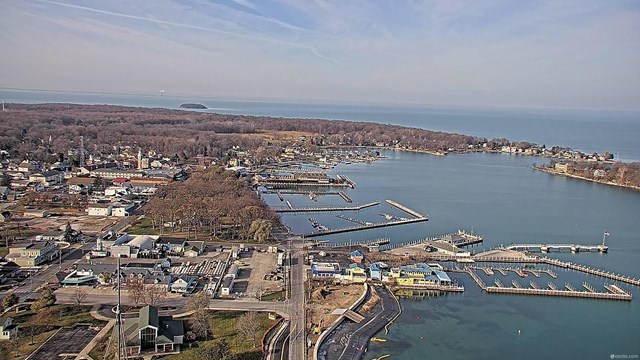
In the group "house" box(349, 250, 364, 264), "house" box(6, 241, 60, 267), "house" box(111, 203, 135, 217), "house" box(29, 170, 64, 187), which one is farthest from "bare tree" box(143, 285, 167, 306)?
"house" box(29, 170, 64, 187)

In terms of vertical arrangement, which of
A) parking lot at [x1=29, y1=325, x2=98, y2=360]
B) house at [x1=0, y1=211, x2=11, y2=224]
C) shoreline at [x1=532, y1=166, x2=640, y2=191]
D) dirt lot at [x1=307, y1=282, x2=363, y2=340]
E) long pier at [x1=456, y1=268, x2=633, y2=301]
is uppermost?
shoreline at [x1=532, y1=166, x2=640, y2=191]

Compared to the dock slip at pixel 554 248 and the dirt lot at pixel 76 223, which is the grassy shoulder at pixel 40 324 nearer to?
the dirt lot at pixel 76 223

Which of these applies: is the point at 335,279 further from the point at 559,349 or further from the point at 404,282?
the point at 559,349

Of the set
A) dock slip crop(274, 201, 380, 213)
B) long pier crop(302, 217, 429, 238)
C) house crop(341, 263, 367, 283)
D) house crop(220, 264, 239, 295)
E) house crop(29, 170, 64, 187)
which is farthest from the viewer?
house crop(29, 170, 64, 187)

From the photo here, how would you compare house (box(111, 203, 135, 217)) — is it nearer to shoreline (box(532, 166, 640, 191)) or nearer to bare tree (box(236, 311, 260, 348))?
bare tree (box(236, 311, 260, 348))

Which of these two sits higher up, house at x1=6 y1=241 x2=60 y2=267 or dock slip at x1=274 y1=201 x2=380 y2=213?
dock slip at x1=274 y1=201 x2=380 y2=213
